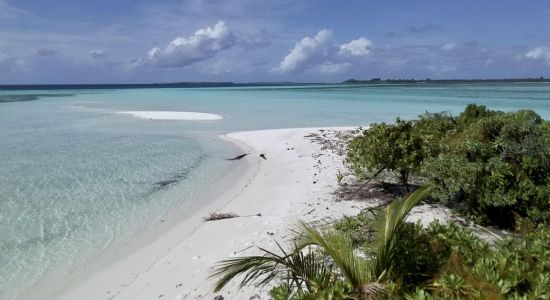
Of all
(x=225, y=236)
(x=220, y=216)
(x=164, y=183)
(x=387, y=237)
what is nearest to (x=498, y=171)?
(x=387, y=237)

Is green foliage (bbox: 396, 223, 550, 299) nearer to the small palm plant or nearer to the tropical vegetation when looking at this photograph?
the tropical vegetation

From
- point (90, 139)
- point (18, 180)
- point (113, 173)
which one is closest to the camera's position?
point (18, 180)

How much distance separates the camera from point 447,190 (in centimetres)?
726

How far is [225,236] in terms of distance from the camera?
24.5 ft

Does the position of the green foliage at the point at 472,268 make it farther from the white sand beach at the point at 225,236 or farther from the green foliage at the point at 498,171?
the white sand beach at the point at 225,236

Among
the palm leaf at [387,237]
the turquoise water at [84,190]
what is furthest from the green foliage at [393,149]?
the turquoise water at [84,190]

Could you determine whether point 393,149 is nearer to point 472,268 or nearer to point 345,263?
point 472,268

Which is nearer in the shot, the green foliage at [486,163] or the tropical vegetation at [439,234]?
the tropical vegetation at [439,234]

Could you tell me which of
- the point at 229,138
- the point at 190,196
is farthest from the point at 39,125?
the point at 190,196

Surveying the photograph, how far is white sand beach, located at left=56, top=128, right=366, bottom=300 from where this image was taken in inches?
231

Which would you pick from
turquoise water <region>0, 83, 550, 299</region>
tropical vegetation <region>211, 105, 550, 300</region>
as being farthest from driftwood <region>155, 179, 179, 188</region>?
tropical vegetation <region>211, 105, 550, 300</region>

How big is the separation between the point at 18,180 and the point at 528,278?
13.0 meters

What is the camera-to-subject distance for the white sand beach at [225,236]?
19.2 feet

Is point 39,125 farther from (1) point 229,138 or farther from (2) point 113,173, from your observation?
(2) point 113,173
